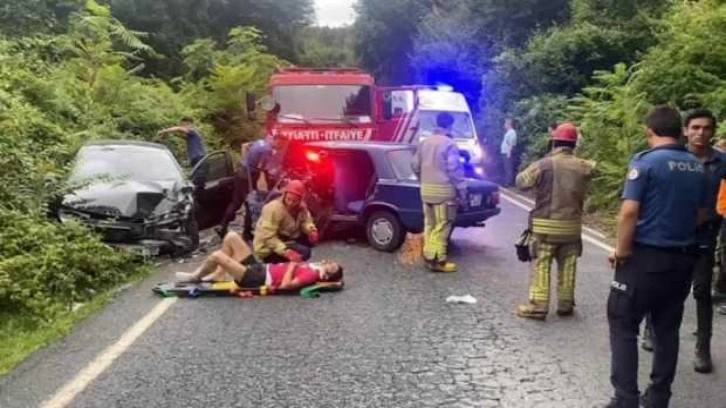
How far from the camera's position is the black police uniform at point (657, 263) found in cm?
510

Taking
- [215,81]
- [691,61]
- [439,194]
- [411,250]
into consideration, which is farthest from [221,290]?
[215,81]

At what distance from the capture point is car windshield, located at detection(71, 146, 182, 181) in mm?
12070

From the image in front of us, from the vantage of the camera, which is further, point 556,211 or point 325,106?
point 325,106

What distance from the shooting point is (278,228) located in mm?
9695

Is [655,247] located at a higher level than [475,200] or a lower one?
higher

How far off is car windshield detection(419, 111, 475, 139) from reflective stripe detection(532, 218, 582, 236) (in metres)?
13.1

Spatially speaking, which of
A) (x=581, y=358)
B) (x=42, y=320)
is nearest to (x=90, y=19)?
(x=42, y=320)

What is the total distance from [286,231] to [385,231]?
2.54 meters

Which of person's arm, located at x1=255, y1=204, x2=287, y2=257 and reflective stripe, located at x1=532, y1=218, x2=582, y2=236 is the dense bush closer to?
person's arm, located at x1=255, y1=204, x2=287, y2=257

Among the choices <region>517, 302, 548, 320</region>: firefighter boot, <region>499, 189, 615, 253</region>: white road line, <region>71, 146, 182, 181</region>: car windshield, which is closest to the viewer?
<region>517, 302, 548, 320</region>: firefighter boot

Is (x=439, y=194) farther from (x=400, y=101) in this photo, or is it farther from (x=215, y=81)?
(x=215, y=81)

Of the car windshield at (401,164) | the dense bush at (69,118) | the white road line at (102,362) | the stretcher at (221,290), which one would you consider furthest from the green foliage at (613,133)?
the white road line at (102,362)

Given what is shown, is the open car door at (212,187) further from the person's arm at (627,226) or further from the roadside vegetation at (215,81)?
the person's arm at (627,226)

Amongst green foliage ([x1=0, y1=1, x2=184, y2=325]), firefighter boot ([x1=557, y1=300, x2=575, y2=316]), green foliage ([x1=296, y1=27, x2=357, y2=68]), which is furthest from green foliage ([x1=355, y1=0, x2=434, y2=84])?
firefighter boot ([x1=557, y1=300, x2=575, y2=316])
